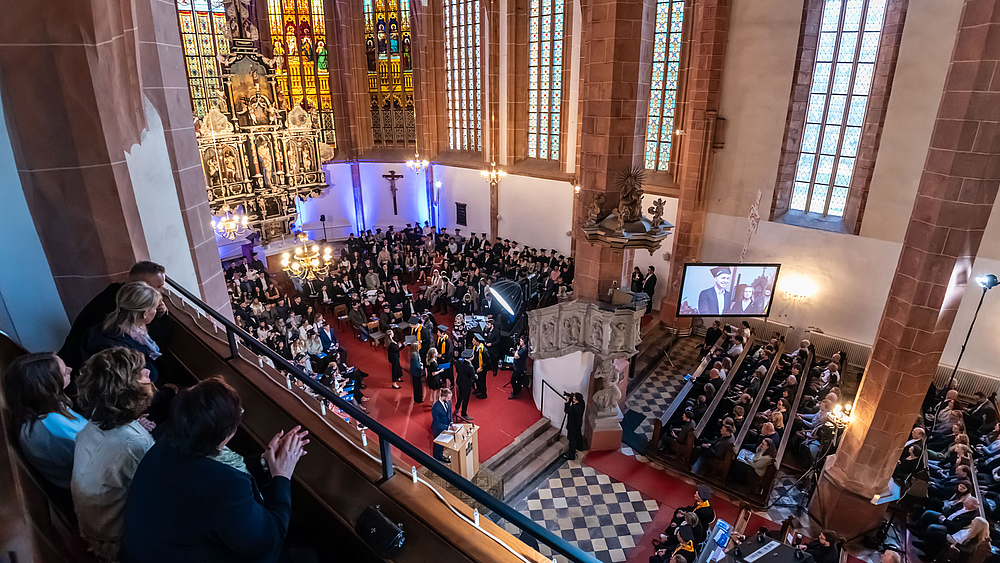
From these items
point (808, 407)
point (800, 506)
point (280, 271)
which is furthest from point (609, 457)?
point (280, 271)

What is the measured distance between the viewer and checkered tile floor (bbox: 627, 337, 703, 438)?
1011cm

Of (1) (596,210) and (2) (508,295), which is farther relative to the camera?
(2) (508,295)

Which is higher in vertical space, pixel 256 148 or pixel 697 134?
pixel 697 134

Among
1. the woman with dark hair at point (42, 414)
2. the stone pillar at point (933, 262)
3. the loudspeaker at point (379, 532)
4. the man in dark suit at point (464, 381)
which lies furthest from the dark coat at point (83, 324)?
the stone pillar at point (933, 262)

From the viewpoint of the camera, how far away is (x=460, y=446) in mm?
6613

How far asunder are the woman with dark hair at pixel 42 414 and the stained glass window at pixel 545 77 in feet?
49.4

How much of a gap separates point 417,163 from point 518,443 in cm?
1390

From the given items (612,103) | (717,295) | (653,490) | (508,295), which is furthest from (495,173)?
(653,490)

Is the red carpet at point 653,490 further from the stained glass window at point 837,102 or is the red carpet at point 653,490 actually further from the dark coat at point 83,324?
the stained glass window at point 837,102

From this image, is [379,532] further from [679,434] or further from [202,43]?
[202,43]

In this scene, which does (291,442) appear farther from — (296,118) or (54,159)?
(296,118)

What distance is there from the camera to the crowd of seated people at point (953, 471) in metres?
6.41

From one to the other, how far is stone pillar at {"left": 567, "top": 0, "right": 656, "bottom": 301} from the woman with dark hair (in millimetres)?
7015

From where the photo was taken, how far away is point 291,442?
77.9 inches
